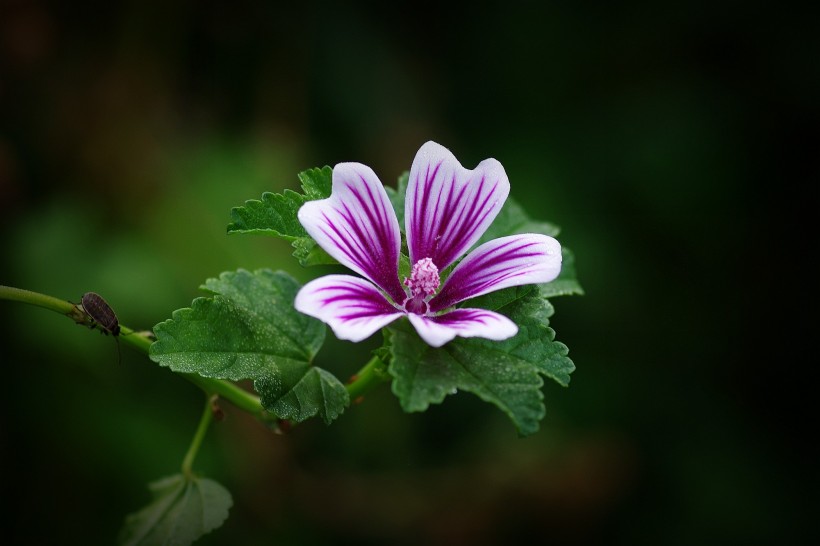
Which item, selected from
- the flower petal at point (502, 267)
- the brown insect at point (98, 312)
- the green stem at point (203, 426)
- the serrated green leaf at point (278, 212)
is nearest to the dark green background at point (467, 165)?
the green stem at point (203, 426)

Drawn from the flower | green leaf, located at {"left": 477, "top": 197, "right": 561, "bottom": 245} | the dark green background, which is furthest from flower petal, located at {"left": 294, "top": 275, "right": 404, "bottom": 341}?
the dark green background

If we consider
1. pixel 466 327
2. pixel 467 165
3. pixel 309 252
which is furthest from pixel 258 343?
pixel 467 165

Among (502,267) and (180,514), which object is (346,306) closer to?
(502,267)

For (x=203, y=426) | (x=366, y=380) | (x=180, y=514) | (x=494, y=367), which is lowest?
(x=180, y=514)

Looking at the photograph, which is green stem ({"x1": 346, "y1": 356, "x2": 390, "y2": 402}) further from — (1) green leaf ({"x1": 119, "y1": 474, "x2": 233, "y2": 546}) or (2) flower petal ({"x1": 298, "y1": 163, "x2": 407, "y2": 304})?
(1) green leaf ({"x1": 119, "y1": 474, "x2": 233, "y2": 546})

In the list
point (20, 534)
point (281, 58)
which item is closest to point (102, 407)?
point (20, 534)

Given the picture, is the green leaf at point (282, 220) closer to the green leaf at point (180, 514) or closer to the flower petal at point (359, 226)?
the flower petal at point (359, 226)

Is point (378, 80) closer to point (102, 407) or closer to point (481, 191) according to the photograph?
point (102, 407)
